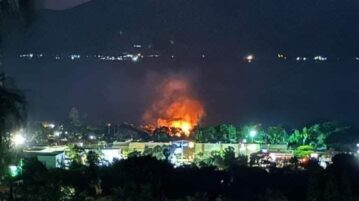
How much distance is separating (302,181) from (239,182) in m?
0.77

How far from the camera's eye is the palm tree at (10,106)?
1.78m

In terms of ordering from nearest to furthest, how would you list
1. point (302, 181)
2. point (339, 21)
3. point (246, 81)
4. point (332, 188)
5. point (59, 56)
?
point (332, 188) → point (302, 181) → point (246, 81) → point (59, 56) → point (339, 21)

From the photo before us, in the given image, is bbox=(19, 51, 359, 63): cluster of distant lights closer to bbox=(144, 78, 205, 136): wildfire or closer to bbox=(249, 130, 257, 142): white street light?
bbox=(144, 78, 205, 136): wildfire

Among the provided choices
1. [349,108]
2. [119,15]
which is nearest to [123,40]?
[119,15]

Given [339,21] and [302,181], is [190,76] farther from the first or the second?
[302,181]

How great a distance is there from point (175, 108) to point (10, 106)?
32.5 m

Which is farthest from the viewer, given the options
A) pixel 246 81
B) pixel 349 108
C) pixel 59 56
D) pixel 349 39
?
pixel 349 39

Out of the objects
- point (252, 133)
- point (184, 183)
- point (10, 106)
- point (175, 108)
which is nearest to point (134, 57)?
point (175, 108)

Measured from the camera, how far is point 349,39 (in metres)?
69.2

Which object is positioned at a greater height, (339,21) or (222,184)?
(339,21)

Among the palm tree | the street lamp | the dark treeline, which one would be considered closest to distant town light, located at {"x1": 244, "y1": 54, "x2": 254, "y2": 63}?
the street lamp

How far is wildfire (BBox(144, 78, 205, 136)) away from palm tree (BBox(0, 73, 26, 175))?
77.2ft

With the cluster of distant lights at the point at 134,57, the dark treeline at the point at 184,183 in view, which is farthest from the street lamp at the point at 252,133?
the cluster of distant lights at the point at 134,57

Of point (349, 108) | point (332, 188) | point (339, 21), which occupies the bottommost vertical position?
point (332, 188)
